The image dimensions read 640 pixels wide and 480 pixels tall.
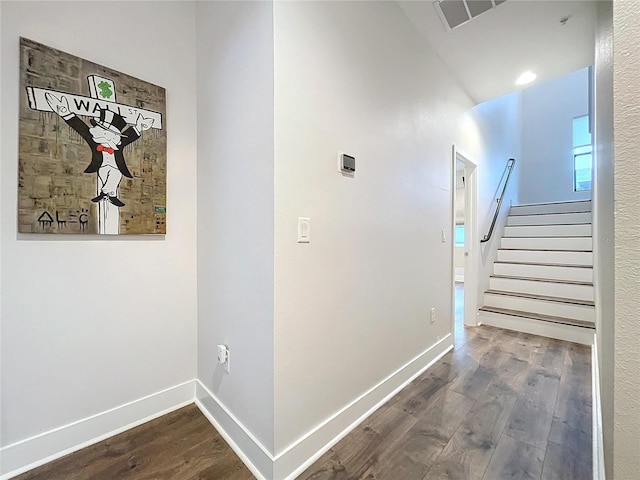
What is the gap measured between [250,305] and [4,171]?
1.31 meters

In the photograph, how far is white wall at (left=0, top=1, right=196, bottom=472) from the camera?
4.14 ft

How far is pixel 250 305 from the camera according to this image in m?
1.34

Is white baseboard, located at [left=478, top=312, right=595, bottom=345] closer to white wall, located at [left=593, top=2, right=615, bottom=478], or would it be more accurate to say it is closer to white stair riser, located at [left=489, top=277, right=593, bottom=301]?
white stair riser, located at [left=489, top=277, right=593, bottom=301]

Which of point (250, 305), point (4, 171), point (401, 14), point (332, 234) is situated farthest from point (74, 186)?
point (401, 14)

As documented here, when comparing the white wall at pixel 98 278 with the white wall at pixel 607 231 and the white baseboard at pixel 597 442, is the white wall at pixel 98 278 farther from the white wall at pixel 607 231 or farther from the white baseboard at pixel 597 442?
the white baseboard at pixel 597 442

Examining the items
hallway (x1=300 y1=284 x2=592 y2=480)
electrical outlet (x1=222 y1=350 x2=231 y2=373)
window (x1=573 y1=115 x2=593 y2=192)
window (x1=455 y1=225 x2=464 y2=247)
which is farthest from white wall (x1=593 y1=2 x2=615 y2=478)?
window (x1=455 y1=225 x2=464 y2=247)

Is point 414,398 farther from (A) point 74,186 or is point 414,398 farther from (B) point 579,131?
(B) point 579,131

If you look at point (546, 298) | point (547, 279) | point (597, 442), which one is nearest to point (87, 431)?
point (597, 442)

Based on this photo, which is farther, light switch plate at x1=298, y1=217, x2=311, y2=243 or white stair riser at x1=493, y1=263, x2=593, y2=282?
white stair riser at x1=493, y1=263, x2=593, y2=282

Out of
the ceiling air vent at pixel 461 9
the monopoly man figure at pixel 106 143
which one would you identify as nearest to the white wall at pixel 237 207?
the monopoly man figure at pixel 106 143

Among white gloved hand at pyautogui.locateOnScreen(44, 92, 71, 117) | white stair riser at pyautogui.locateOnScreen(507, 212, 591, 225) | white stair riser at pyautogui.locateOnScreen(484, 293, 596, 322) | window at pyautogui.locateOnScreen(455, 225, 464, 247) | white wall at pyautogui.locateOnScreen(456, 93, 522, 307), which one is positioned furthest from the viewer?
window at pyautogui.locateOnScreen(455, 225, 464, 247)

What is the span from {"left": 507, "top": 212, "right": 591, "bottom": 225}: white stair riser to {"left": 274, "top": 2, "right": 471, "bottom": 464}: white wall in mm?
3358

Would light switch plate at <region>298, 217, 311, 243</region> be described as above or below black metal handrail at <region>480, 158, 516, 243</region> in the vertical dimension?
below

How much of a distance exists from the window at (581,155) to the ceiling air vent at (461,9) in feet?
18.0
